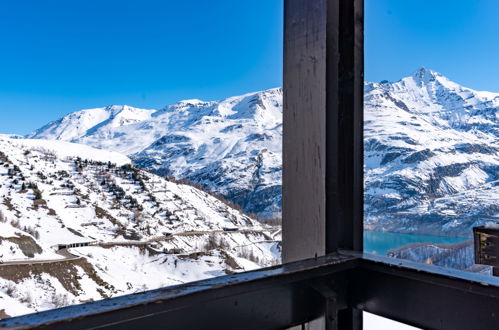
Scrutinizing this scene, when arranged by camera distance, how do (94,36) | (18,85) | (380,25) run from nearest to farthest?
1. (380,25)
2. (18,85)
3. (94,36)

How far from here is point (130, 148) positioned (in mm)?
6211

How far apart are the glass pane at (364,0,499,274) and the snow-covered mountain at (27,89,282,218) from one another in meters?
2.00

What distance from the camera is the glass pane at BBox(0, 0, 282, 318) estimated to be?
430cm

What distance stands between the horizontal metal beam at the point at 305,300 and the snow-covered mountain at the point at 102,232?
2.69 meters

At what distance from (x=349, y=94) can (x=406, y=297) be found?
19.3 inches

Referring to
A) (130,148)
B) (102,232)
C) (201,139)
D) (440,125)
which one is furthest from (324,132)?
(201,139)

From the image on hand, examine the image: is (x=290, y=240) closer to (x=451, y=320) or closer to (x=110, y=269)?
(x=451, y=320)

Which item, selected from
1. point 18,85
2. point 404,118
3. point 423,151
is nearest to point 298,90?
point 423,151

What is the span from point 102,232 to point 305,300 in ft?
21.5

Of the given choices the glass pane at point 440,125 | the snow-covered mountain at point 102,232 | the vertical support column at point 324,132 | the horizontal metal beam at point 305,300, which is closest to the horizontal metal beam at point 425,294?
the horizontal metal beam at point 305,300

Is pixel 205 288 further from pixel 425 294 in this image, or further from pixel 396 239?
pixel 396 239

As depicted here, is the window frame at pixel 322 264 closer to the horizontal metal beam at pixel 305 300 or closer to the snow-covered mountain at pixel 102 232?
the horizontal metal beam at pixel 305 300

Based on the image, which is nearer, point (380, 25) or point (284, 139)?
point (284, 139)

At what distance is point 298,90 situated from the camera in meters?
0.89
